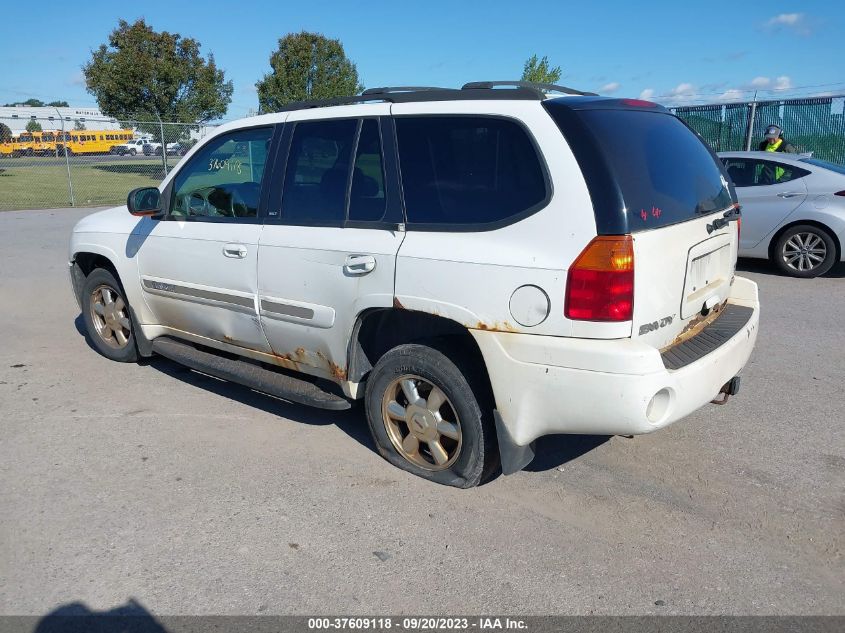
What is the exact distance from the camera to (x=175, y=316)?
16.3 feet

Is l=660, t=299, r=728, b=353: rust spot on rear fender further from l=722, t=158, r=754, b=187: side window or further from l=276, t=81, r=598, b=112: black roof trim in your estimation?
l=722, t=158, r=754, b=187: side window

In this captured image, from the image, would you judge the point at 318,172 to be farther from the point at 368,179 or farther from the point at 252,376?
the point at 252,376

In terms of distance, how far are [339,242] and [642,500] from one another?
2072 millimetres

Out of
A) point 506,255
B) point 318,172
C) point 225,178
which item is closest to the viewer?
point 506,255

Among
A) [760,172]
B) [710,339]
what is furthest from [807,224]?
[710,339]

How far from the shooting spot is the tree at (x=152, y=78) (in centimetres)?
3116

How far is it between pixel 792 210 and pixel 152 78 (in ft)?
98.3

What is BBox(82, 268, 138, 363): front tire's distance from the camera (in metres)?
5.57

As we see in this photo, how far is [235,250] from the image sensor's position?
4.30m

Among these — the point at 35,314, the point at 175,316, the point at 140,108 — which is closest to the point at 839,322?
the point at 175,316

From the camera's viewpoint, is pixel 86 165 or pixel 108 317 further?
pixel 86 165

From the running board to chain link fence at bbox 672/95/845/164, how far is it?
1438 cm

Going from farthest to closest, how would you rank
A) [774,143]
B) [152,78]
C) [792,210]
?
[152,78]
[774,143]
[792,210]

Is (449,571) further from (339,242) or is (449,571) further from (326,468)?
(339,242)
